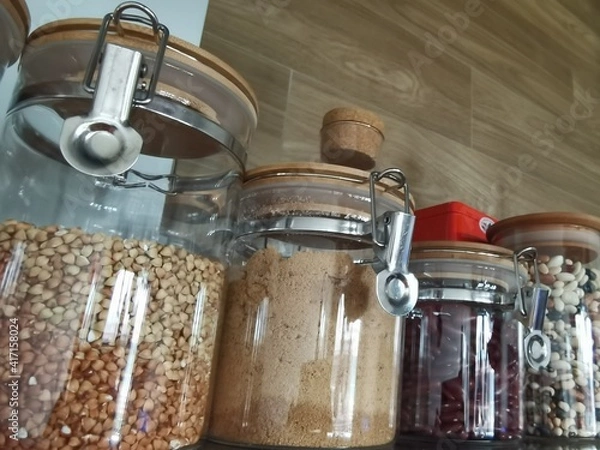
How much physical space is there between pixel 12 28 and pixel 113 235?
0.16 metres

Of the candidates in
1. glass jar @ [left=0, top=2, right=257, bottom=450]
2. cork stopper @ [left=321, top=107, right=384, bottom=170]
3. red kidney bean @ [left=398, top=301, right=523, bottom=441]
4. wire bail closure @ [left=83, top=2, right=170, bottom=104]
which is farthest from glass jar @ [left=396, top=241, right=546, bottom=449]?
wire bail closure @ [left=83, top=2, right=170, bottom=104]

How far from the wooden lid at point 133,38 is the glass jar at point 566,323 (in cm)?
47

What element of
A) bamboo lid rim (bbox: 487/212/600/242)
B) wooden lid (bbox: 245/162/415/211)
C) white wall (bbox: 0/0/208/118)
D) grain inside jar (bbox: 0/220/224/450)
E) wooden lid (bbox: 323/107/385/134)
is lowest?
grain inside jar (bbox: 0/220/224/450)

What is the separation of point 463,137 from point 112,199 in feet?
2.59

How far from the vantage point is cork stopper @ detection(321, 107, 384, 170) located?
62cm

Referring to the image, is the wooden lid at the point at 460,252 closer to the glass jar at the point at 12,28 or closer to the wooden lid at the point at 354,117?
the wooden lid at the point at 354,117

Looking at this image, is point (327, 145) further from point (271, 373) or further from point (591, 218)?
point (591, 218)

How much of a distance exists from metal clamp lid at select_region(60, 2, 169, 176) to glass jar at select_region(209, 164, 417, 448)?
7.9 inches

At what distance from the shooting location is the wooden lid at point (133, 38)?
1.43 feet

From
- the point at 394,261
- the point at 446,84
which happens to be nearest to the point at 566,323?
the point at 394,261

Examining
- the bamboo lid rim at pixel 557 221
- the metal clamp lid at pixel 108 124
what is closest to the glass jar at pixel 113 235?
the metal clamp lid at pixel 108 124

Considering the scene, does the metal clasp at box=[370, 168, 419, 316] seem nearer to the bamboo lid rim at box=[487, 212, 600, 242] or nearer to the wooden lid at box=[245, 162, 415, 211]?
the wooden lid at box=[245, 162, 415, 211]

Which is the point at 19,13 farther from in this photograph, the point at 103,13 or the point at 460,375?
the point at 460,375

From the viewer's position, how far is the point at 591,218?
2.41ft
